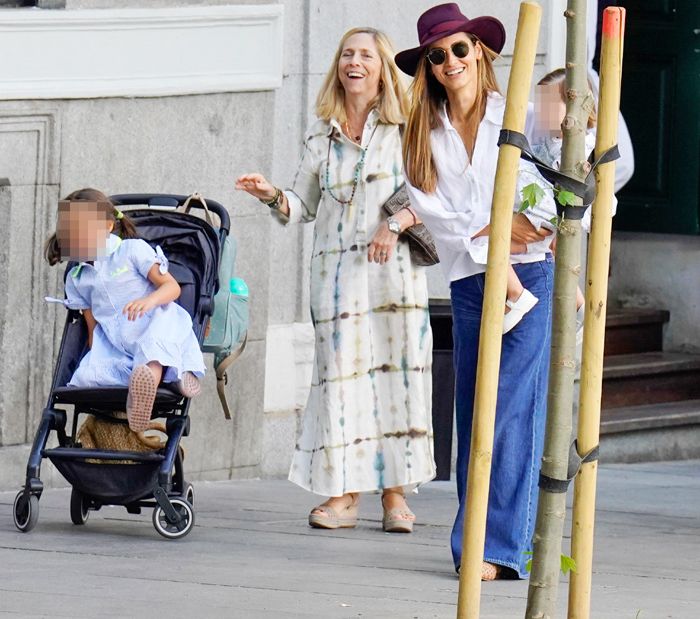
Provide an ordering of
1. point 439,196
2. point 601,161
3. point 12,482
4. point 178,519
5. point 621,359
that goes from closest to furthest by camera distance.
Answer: point 601,161
point 439,196
point 178,519
point 12,482
point 621,359

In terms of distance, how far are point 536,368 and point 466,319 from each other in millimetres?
281

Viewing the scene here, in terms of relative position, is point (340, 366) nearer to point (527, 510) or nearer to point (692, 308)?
point (527, 510)

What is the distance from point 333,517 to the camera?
7113mm

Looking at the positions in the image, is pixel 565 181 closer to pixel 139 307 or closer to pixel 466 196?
pixel 466 196

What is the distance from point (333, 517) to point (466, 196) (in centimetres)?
188

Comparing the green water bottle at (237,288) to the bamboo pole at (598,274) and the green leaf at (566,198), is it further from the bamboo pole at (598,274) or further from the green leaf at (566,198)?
the green leaf at (566,198)

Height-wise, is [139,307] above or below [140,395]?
above

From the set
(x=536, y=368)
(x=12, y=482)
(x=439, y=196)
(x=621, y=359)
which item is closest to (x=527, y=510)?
(x=536, y=368)

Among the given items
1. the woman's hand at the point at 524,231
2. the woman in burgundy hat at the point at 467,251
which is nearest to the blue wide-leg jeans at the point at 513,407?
the woman in burgundy hat at the point at 467,251

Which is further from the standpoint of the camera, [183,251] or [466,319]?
[183,251]

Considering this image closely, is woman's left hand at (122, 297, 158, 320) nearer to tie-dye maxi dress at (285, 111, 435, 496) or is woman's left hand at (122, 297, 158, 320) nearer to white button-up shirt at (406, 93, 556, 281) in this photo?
tie-dye maxi dress at (285, 111, 435, 496)

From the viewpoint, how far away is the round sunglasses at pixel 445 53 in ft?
18.9

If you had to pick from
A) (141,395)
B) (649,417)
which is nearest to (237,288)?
(141,395)

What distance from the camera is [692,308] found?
34.5ft
